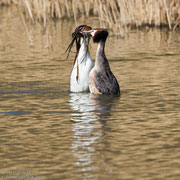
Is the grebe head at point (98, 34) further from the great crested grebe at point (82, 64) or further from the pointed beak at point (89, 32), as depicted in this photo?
the great crested grebe at point (82, 64)

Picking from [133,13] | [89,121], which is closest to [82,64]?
[89,121]

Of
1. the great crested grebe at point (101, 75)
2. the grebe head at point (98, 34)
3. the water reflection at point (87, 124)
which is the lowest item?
the water reflection at point (87, 124)

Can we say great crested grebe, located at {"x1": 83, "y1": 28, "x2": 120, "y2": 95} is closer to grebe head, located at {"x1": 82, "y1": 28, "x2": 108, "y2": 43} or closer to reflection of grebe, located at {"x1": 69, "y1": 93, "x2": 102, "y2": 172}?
grebe head, located at {"x1": 82, "y1": 28, "x2": 108, "y2": 43}

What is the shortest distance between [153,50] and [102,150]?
25.9 ft

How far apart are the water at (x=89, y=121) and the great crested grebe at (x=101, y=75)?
15 centimetres

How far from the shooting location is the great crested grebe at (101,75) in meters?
8.29

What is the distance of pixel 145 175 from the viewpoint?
4.86 m

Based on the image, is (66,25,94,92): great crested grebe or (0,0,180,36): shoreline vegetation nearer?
(66,25,94,92): great crested grebe

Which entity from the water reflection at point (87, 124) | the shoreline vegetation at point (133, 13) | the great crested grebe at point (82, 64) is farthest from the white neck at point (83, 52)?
the shoreline vegetation at point (133, 13)

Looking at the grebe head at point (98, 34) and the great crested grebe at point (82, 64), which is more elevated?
the grebe head at point (98, 34)

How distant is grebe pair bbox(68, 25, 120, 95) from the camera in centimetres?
830

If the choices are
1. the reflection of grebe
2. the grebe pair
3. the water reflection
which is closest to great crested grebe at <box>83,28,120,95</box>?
the grebe pair

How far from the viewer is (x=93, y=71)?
328 inches

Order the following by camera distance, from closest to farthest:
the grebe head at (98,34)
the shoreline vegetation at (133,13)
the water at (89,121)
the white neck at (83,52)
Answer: the water at (89,121) < the grebe head at (98,34) < the white neck at (83,52) < the shoreline vegetation at (133,13)
